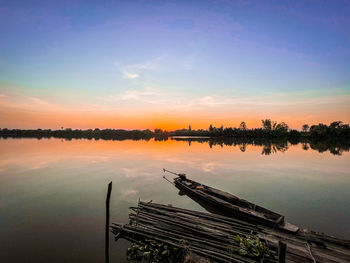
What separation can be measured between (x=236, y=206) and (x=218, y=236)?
4085mm

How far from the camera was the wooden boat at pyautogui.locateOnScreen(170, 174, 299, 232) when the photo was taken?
31.6 ft

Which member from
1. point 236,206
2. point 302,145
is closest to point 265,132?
point 302,145

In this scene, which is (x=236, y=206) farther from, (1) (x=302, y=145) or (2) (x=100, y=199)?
(1) (x=302, y=145)

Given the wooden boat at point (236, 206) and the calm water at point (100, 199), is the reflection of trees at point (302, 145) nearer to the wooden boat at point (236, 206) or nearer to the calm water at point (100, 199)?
the calm water at point (100, 199)

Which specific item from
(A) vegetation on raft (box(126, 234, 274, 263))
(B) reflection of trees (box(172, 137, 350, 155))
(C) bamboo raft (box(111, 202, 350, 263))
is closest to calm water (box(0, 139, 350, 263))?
(A) vegetation on raft (box(126, 234, 274, 263))

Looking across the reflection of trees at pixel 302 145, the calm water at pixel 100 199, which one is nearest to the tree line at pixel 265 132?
the reflection of trees at pixel 302 145

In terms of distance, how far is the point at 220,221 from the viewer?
9898 millimetres

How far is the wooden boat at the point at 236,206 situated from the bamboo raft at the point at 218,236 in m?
0.42

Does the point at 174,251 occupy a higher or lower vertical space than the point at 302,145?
lower

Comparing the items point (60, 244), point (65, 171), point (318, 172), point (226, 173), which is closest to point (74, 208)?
point (60, 244)

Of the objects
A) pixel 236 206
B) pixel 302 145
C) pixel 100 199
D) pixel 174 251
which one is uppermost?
pixel 236 206

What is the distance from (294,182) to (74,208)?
21.7m

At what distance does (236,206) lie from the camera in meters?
12.1

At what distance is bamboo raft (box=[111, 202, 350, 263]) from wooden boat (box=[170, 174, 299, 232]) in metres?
0.42
